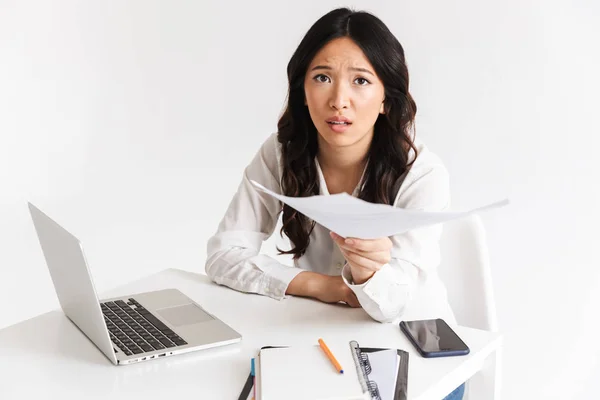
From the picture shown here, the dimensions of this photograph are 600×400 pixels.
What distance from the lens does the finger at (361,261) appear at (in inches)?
60.2

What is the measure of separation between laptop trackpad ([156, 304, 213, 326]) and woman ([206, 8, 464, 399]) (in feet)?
0.58

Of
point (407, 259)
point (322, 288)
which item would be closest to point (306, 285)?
point (322, 288)

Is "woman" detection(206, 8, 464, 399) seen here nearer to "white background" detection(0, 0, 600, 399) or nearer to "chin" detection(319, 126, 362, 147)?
"chin" detection(319, 126, 362, 147)

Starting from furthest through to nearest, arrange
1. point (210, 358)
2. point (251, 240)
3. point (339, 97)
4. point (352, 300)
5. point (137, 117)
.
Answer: point (137, 117), point (251, 240), point (339, 97), point (352, 300), point (210, 358)

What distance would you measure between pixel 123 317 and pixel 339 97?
722 mm

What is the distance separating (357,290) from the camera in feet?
5.17

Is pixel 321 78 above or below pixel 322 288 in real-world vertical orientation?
above

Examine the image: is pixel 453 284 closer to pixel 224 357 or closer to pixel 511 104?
pixel 224 357

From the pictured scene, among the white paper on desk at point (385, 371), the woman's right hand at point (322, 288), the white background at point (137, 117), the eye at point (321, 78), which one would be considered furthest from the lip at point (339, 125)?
the white background at point (137, 117)

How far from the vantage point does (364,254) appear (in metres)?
1.53

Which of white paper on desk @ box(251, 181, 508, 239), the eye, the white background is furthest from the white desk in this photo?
the white background

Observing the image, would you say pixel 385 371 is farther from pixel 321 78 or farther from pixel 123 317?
pixel 321 78

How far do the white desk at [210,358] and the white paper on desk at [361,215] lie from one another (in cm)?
28

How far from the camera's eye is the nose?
6.00 ft
